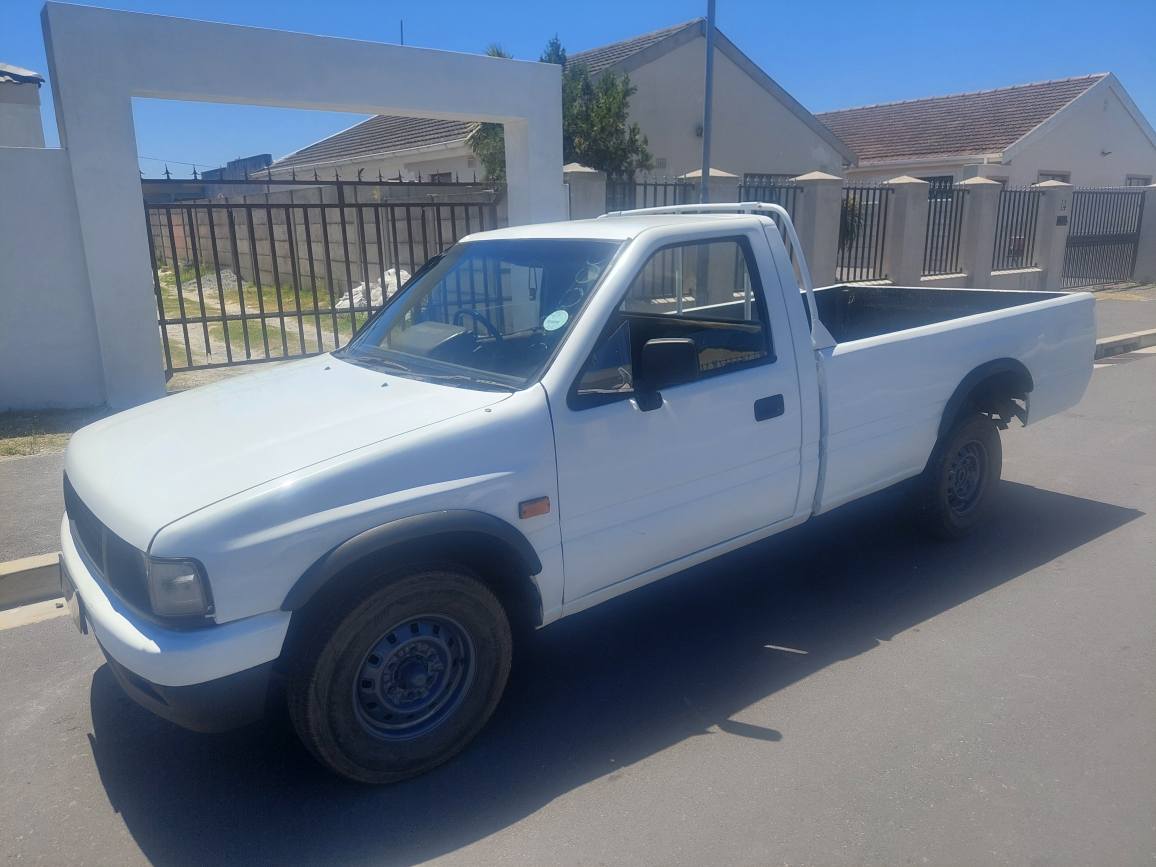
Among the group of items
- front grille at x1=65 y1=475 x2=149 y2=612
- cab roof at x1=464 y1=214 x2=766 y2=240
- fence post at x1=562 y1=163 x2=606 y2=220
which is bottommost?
front grille at x1=65 y1=475 x2=149 y2=612

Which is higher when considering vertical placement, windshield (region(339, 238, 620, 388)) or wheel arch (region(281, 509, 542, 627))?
windshield (region(339, 238, 620, 388))

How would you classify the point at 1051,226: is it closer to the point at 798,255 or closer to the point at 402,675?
the point at 798,255

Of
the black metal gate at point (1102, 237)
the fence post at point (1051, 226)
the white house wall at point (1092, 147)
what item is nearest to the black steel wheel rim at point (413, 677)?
the fence post at point (1051, 226)

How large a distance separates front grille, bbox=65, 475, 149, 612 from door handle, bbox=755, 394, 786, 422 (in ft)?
7.99

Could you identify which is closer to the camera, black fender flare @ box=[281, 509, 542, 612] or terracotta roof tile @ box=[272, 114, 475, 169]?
black fender flare @ box=[281, 509, 542, 612]

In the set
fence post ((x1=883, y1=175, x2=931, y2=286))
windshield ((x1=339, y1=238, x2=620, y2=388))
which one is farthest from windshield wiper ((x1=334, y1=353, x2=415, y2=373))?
fence post ((x1=883, y1=175, x2=931, y2=286))

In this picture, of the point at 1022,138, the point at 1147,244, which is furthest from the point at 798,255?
the point at 1022,138

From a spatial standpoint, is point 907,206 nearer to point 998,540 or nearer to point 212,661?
point 998,540

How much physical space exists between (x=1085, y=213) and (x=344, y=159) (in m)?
17.6

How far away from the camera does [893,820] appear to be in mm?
2818

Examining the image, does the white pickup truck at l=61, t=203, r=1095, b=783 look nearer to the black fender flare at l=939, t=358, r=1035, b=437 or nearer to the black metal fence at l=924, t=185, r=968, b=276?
the black fender flare at l=939, t=358, r=1035, b=437

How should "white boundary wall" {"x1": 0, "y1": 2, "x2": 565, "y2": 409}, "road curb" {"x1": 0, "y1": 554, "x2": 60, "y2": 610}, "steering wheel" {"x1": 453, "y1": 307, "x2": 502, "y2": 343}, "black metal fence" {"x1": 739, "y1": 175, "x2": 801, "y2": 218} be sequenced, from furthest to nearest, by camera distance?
"black metal fence" {"x1": 739, "y1": 175, "x2": 801, "y2": 218}, "white boundary wall" {"x1": 0, "y1": 2, "x2": 565, "y2": 409}, "road curb" {"x1": 0, "y1": 554, "x2": 60, "y2": 610}, "steering wheel" {"x1": 453, "y1": 307, "x2": 502, "y2": 343}

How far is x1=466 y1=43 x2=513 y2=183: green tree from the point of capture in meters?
15.2

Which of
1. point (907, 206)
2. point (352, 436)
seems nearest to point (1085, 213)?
point (907, 206)
